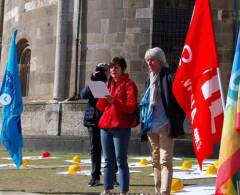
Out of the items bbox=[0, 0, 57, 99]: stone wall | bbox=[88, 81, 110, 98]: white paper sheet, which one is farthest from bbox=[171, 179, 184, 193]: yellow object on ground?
bbox=[0, 0, 57, 99]: stone wall

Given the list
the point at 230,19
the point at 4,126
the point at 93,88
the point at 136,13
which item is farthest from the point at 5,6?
the point at 93,88

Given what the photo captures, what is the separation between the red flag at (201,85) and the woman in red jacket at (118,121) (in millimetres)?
748

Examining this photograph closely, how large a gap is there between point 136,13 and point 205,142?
39.4ft

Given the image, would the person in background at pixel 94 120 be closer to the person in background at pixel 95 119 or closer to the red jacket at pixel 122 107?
the person in background at pixel 95 119

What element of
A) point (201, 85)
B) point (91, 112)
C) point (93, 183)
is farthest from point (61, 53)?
point (201, 85)

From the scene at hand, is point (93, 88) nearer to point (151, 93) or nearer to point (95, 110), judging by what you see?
point (151, 93)

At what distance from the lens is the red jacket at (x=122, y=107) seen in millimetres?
6855

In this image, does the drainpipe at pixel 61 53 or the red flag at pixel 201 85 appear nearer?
the red flag at pixel 201 85

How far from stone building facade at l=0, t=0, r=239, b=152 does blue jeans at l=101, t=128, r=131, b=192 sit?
34.3ft

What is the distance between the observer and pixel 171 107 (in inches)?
261

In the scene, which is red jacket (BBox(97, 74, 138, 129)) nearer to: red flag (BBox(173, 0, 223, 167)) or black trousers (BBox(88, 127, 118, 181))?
red flag (BBox(173, 0, 223, 167))

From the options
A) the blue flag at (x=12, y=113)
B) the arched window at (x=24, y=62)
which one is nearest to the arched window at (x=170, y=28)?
the arched window at (x=24, y=62)

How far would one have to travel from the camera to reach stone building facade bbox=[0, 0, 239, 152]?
17.6 meters

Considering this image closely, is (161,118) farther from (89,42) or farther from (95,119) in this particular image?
(89,42)
